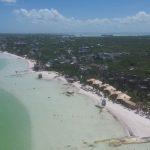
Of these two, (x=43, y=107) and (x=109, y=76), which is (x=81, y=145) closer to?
(x=43, y=107)

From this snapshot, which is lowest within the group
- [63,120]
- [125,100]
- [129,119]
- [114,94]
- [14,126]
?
[14,126]

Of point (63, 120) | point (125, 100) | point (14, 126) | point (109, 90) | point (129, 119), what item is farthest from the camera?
point (109, 90)

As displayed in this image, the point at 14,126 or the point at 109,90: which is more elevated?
the point at 109,90

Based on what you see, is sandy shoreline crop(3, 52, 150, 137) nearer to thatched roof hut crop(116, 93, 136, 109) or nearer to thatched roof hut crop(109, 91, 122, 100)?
thatched roof hut crop(116, 93, 136, 109)

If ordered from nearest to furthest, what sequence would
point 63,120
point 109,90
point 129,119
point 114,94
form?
1. point 129,119
2. point 63,120
3. point 114,94
4. point 109,90

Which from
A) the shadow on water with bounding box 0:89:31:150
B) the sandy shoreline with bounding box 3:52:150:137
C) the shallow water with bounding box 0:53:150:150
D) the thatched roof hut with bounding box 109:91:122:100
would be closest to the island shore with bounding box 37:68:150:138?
the sandy shoreline with bounding box 3:52:150:137

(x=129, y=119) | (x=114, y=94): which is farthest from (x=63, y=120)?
(x=114, y=94)

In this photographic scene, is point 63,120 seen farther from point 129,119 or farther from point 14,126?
point 129,119
